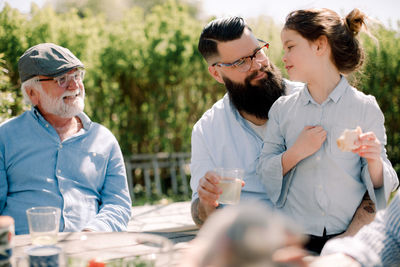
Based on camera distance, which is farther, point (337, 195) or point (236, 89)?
point (236, 89)

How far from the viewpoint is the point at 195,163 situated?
2748 mm

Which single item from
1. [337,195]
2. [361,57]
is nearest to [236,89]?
[361,57]

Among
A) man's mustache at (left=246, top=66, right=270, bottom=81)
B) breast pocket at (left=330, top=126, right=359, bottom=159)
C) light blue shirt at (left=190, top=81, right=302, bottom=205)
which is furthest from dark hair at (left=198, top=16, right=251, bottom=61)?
breast pocket at (left=330, top=126, right=359, bottom=159)

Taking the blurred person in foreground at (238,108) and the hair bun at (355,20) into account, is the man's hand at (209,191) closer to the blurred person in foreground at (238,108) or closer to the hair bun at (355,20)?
the blurred person in foreground at (238,108)

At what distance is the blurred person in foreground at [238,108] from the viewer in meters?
2.71

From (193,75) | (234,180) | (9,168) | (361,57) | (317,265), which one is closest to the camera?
(317,265)

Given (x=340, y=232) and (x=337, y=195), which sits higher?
(x=337, y=195)

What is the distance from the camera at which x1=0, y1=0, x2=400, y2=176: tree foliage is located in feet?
21.2

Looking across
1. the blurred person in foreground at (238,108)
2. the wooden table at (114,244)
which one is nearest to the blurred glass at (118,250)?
the wooden table at (114,244)

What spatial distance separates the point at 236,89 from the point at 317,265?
181 cm

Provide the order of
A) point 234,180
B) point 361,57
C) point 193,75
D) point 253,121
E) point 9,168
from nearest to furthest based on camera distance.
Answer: point 234,180, point 361,57, point 9,168, point 253,121, point 193,75

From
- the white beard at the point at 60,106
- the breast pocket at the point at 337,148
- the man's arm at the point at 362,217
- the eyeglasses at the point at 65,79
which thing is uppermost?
the eyeglasses at the point at 65,79

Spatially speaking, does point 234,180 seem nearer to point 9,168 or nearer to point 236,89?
point 236,89

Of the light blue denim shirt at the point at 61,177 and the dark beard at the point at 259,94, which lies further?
the dark beard at the point at 259,94
